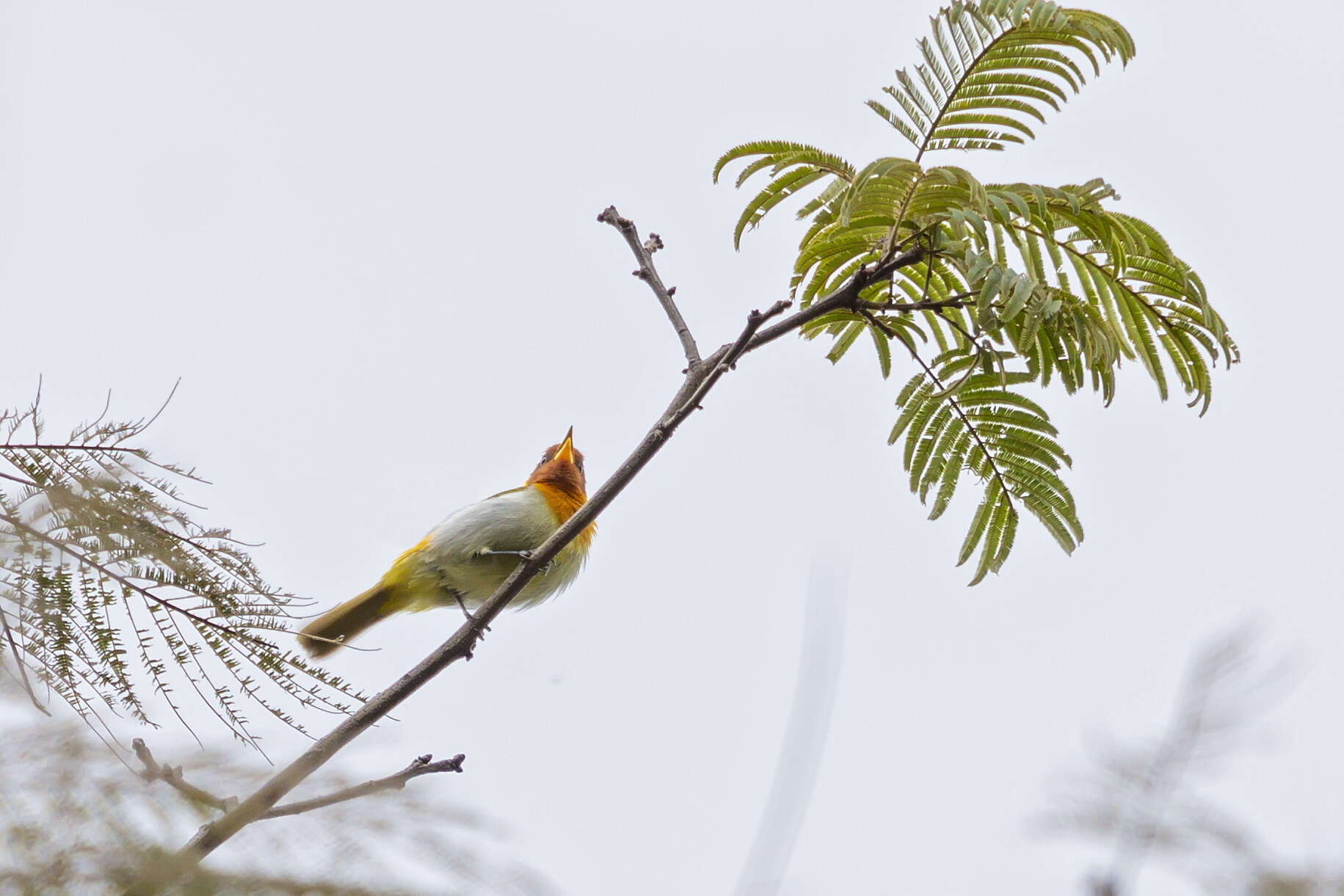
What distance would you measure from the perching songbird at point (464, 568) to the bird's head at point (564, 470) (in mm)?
769

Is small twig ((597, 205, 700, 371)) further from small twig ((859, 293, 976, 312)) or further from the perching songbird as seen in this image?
the perching songbird

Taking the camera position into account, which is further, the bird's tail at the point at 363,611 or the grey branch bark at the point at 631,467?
the bird's tail at the point at 363,611

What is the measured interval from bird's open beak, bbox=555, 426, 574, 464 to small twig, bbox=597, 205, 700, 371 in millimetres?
3422

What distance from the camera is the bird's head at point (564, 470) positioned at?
7.25m

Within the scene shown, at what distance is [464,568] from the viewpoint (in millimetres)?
6238

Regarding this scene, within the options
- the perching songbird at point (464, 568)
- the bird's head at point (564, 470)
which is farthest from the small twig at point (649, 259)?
the bird's head at point (564, 470)

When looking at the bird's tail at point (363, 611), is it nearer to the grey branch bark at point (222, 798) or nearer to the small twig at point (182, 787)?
the grey branch bark at point (222, 798)

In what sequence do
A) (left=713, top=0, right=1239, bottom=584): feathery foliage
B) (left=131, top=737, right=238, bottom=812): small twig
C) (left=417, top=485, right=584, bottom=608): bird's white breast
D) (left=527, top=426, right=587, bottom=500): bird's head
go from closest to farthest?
(left=131, top=737, right=238, bottom=812): small twig
(left=713, top=0, right=1239, bottom=584): feathery foliage
(left=417, top=485, right=584, bottom=608): bird's white breast
(left=527, top=426, right=587, bottom=500): bird's head

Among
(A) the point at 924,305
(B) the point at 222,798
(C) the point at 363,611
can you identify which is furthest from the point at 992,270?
(C) the point at 363,611

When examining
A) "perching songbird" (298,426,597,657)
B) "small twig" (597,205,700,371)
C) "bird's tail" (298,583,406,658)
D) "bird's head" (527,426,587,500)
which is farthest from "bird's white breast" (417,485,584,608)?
"small twig" (597,205,700,371)

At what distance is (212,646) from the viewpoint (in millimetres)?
2475

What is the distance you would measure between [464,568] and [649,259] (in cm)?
262

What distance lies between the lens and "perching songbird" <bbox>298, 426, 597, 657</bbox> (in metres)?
6.21

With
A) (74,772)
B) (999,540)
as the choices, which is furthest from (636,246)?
(74,772)
